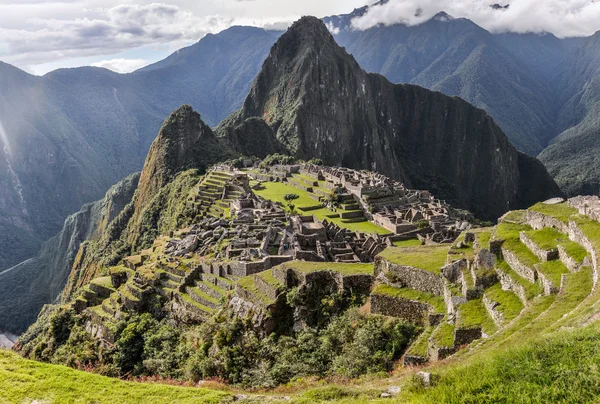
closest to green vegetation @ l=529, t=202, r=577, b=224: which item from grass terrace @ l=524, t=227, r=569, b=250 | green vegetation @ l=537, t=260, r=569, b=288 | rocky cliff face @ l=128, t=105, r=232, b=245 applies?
grass terrace @ l=524, t=227, r=569, b=250

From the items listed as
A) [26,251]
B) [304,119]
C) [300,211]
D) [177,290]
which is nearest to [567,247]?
[177,290]

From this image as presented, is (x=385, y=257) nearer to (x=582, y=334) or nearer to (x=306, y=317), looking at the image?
(x=306, y=317)

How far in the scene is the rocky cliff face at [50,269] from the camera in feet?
341

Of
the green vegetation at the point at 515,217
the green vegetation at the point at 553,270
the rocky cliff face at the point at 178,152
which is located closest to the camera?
the green vegetation at the point at 553,270

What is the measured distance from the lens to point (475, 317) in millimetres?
14102

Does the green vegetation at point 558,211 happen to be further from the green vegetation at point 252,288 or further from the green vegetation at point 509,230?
the green vegetation at point 252,288

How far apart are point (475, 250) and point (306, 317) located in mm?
6680

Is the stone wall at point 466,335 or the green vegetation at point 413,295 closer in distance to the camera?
the stone wall at point 466,335

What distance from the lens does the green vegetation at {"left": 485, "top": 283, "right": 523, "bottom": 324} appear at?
13273 mm

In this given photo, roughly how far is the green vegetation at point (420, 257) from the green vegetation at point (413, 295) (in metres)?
0.87

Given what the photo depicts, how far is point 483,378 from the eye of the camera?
26.5ft

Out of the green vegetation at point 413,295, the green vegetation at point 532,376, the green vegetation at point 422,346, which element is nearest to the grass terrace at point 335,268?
the green vegetation at point 413,295

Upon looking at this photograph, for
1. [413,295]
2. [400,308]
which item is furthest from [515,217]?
[400,308]

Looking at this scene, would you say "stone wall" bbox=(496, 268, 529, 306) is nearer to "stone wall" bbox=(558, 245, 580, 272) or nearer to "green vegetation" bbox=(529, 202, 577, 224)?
"stone wall" bbox=(558, 245, 580, 272)
